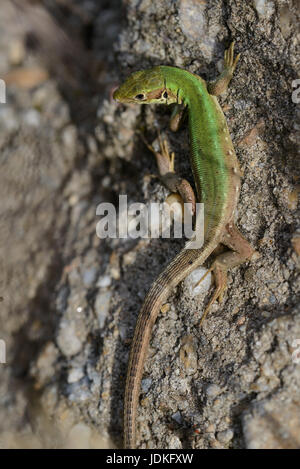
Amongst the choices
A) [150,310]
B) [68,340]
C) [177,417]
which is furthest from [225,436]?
[68,340]

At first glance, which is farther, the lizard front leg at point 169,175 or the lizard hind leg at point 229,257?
the lizard front leg at point 169,175

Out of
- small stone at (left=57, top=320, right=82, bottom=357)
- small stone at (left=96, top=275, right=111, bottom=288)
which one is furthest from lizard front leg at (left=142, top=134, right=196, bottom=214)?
small stone at (left=57, top=320, right=82, bottom=357)

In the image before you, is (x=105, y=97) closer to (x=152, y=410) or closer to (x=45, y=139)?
(x=45, y=139)

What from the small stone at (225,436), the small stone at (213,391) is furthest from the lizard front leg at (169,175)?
the small stone at (225,436)

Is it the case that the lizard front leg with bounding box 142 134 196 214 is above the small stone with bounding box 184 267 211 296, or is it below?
above

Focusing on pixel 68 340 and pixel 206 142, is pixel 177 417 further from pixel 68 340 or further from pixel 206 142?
pixel 206 142

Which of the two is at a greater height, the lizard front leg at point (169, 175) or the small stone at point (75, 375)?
the lizard front leg at point (169, 175)

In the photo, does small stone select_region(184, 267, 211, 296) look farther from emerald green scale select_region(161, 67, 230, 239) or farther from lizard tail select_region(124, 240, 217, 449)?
emerald green scale select_region(161, 67, 230, 239)

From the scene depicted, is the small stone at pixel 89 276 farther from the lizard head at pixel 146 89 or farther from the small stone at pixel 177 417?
the lizard head at pixel 146 89
